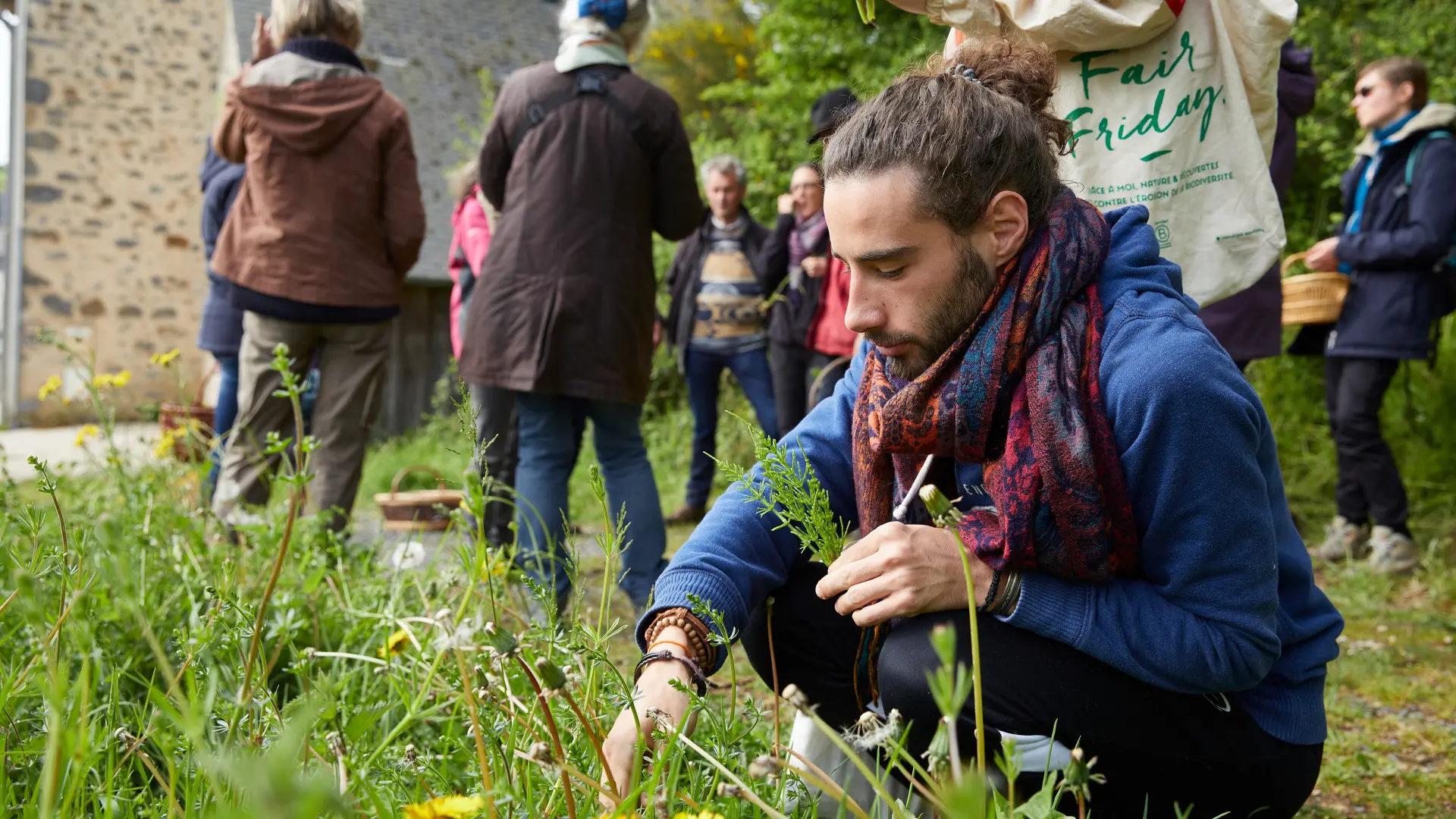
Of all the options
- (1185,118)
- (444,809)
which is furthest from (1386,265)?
(444,809)

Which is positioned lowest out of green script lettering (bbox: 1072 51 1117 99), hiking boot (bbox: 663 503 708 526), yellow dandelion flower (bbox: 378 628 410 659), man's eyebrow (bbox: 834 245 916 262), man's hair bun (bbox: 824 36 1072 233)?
hiking boot (bbox: 663 503 708 526)

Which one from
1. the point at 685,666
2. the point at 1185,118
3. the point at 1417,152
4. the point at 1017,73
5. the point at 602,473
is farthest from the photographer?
the point at 1417,152

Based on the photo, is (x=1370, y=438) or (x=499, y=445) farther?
(x=1370, y=438)

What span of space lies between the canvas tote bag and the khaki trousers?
2309 millimetres

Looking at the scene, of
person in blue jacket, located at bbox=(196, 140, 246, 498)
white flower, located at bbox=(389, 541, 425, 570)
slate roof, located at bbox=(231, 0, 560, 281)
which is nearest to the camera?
white flower, located at bbox=(389, 541, 425, 570)

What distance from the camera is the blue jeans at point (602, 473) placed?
10.7 feet

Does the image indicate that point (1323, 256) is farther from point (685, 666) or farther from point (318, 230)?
point (685, 666)

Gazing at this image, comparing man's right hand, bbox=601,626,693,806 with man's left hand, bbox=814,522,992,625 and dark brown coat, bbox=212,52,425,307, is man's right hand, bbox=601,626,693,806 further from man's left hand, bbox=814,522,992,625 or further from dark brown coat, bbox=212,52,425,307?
dark brown coat, bbox=212,52,425,307

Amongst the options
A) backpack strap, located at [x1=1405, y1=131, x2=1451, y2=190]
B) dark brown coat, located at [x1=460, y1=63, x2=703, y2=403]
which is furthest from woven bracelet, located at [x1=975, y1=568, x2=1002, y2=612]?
backpack strap, located at [x1=1405, y1=131, x2=1451, y2=190]

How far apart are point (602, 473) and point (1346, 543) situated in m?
3.08

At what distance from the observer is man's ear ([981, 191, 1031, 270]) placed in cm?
150

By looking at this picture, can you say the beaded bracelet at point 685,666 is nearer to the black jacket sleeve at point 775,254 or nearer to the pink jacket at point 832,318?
the pink jacket at point 832,318

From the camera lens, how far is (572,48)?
327 centimetres

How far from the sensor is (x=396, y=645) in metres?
1.80
